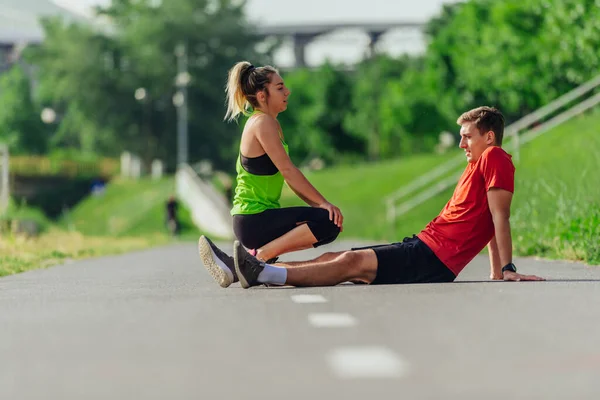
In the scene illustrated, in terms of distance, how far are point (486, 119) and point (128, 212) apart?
49.9 meters

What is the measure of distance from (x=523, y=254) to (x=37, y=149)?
9406cm

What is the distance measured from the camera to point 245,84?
1055cm

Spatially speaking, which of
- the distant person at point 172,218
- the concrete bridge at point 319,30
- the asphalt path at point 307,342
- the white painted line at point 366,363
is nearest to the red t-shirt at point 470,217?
the asphalt path at point 307,342

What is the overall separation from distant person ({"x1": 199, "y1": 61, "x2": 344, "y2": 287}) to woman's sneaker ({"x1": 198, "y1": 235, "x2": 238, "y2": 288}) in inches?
0.7

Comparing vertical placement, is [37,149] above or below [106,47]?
below

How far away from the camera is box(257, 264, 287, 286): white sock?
9.85 meters

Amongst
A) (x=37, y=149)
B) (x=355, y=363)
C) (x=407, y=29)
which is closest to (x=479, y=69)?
(x=355, y=363)

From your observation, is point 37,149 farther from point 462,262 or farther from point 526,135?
point 462,262

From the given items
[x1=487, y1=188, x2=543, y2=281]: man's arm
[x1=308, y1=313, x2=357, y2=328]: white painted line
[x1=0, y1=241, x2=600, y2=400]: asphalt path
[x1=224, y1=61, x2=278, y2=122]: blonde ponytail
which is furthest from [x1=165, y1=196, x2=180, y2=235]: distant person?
[x1=308, y1=313, x2=357, y2=328]: white painted line

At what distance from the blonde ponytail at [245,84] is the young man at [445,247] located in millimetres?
1167

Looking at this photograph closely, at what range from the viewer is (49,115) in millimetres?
81625

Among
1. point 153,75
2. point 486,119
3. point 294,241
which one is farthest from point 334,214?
point 153,75

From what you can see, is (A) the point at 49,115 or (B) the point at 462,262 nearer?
(B) the point at 462,262

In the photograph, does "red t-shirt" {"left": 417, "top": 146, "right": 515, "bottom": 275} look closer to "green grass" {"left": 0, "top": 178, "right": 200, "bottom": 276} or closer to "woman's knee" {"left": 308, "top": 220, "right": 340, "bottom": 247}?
"woman's knee" {"left": 308, "top": 220, "right": 340, "bottom": 247}
